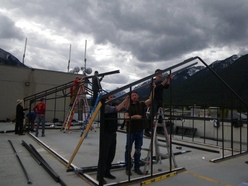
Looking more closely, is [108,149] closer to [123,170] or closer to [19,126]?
[123,170]

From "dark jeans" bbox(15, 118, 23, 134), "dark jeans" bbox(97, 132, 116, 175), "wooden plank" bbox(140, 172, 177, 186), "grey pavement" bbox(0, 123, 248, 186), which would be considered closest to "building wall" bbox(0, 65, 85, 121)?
"dark jeans" bbox(15, 118, 23, 134)

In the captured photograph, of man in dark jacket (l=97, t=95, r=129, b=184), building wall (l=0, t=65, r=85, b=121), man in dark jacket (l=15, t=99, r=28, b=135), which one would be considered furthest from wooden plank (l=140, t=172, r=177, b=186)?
building wall (l=0, t=65, r=85, b=121)

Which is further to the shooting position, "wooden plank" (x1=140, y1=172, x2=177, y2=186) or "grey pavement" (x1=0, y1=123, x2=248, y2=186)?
"grey pavement" (x1=0, y1=123, x2=248, y2=186)

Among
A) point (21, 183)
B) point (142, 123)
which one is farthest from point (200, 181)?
point (21, 183)

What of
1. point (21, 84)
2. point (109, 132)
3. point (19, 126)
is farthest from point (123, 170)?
point (21, 84)

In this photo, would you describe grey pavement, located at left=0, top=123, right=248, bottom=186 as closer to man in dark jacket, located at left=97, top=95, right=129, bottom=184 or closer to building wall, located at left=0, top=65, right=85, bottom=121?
man in dark jacket, located at left=97, top=95, right=129, bottom=184

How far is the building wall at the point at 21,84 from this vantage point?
1573cm

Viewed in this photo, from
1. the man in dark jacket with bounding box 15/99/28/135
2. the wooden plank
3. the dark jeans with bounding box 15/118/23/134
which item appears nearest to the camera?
the wooden plank

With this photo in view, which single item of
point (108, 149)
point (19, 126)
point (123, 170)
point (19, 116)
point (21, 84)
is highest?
point (21, 84)

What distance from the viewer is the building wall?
15734mm

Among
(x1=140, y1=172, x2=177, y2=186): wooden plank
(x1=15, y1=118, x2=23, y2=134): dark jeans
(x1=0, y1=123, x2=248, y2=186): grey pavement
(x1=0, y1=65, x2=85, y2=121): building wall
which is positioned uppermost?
(x1=0, y1=65, x2=85, y2=121): building wall

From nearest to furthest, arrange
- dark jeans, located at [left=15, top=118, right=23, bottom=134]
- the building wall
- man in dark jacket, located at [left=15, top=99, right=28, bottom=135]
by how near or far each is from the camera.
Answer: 1. man in dark jacket, located at [left=15, top=99, right=28, bottom=135]
2. dark jeans, located at [left=15, top=118, right=23, bottom=134]
3. the building wall

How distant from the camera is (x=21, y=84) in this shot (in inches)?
645

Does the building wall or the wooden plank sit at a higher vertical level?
the building wall
